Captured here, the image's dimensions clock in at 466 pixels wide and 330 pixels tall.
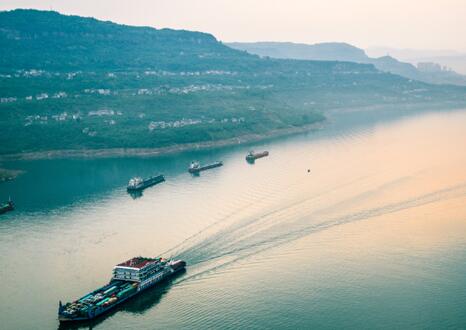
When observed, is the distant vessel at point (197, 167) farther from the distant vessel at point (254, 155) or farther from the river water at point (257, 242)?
the distant vessel at point (254, 155)

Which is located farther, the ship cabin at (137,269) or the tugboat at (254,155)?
the tugboat at (254,155)

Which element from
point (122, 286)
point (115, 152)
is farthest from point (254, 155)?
point (122, 286)

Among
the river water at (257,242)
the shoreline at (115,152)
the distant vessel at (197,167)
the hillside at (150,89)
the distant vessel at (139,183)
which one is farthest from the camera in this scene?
the hillside at (150,89)

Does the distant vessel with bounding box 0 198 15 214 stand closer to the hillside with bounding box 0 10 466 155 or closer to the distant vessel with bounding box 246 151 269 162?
the hillside with bounding box 0 10 466 155

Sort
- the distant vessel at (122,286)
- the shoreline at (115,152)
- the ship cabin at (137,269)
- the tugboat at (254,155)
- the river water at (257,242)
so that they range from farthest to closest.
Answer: the shoreline at (115,152)
the tugboat at (254,155)
the ship cabin at (137,269)
the river water at (257,242)
the distant vessel at (122,286)

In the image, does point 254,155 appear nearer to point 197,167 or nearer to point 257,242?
point 197,167

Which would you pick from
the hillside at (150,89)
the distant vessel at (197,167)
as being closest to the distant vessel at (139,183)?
the distant vessel at (197,167)

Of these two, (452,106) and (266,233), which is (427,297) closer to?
(266,233)
